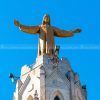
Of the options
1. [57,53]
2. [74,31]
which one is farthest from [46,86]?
[74,31]

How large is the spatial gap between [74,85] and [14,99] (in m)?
4.88

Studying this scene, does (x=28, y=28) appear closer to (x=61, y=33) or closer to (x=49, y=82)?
(x=61, y=33)

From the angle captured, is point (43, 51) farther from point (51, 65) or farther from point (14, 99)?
point (14, 99)

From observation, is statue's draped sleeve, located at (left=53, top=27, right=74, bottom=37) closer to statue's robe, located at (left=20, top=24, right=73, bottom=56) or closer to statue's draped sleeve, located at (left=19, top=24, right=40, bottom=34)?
statue's robe, located at (left=20, top=24, right=73, bottom=56)

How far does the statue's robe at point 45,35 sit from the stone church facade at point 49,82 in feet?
3.72

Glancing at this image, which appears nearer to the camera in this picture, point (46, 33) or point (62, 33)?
point (46, 33)

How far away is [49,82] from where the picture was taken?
137 feet

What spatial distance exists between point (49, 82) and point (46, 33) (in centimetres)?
483

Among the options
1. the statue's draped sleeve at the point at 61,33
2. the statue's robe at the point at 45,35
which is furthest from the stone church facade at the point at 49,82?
the statue's draped sleeve at the point at 61,33

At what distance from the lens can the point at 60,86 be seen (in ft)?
138

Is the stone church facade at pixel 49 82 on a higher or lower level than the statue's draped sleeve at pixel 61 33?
lower

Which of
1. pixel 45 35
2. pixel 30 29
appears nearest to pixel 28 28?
pixel 30 29

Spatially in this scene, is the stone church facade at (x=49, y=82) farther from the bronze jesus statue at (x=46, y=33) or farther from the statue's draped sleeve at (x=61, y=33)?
the statue's draped sleeve at (x=61, y=33)

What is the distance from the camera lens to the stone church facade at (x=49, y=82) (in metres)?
41.5
